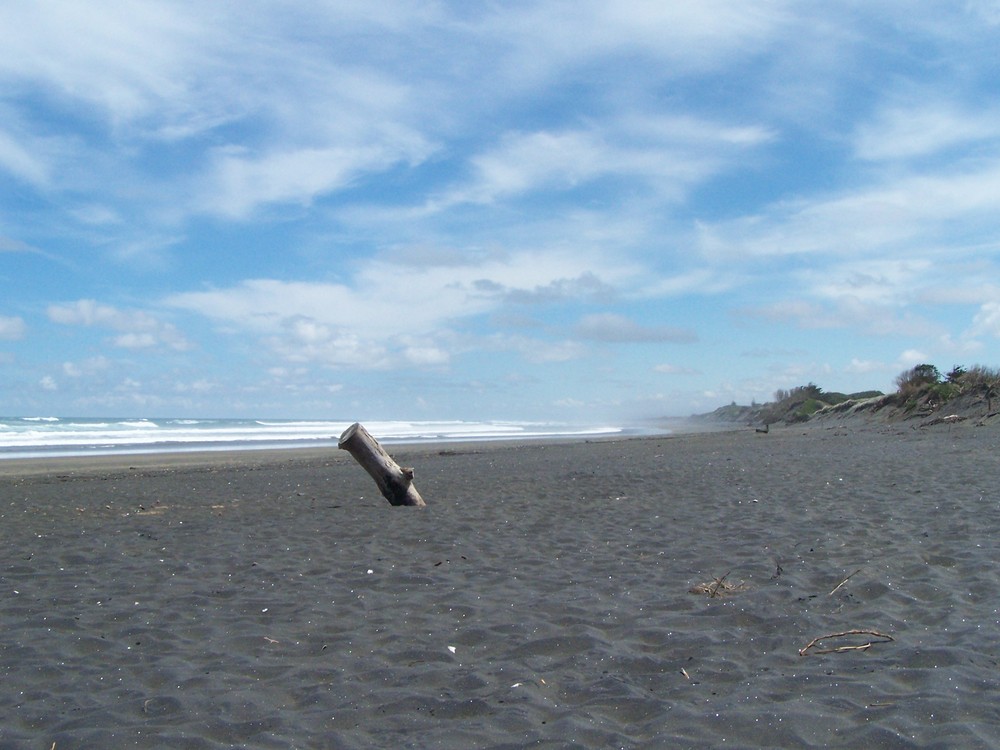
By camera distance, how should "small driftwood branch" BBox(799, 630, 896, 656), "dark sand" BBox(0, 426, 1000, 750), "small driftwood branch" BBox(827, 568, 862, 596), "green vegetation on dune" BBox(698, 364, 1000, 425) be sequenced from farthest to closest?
"green vegetation on dune" BBox(698, 364, 1000, 425)
"small driftwood branch" BBox(827, 568, 862, 596)
"small driftwood branch" BBox(799, 630, 896, 656)
"dark sand" BBox(0, 426, 1000, 750)

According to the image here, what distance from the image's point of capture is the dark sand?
13.8 ft

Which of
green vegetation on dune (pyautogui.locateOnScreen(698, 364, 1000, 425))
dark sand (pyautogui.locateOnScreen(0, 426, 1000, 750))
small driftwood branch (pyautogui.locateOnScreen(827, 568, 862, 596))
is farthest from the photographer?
green vegetation on dune (pyautogui.locateOnScreen(698, 364, 1000, 425))

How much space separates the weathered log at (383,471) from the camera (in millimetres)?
12109

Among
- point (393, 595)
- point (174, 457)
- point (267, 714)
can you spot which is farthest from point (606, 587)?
point (174, 457)

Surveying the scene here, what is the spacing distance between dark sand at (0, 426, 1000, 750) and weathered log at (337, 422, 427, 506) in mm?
331

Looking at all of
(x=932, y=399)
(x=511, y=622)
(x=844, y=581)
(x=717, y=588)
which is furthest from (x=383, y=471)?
(x=932, y=399)

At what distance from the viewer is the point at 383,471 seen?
1213 cm

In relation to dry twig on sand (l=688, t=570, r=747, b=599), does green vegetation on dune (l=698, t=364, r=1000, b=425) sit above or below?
above

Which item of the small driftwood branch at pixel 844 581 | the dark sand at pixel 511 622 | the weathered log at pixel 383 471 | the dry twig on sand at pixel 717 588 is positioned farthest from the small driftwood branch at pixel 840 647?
the weathered log at pixel 383 471

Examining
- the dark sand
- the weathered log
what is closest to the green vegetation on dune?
the dark sand

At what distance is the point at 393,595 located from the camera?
685 cm

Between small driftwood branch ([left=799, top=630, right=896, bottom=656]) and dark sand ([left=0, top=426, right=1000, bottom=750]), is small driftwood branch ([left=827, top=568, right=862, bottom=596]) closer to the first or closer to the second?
dark sand ([left=0, top=426, right=1000, bottom=750])

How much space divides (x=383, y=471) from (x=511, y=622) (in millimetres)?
6458

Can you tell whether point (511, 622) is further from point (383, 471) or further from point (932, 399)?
point (932, 399)
